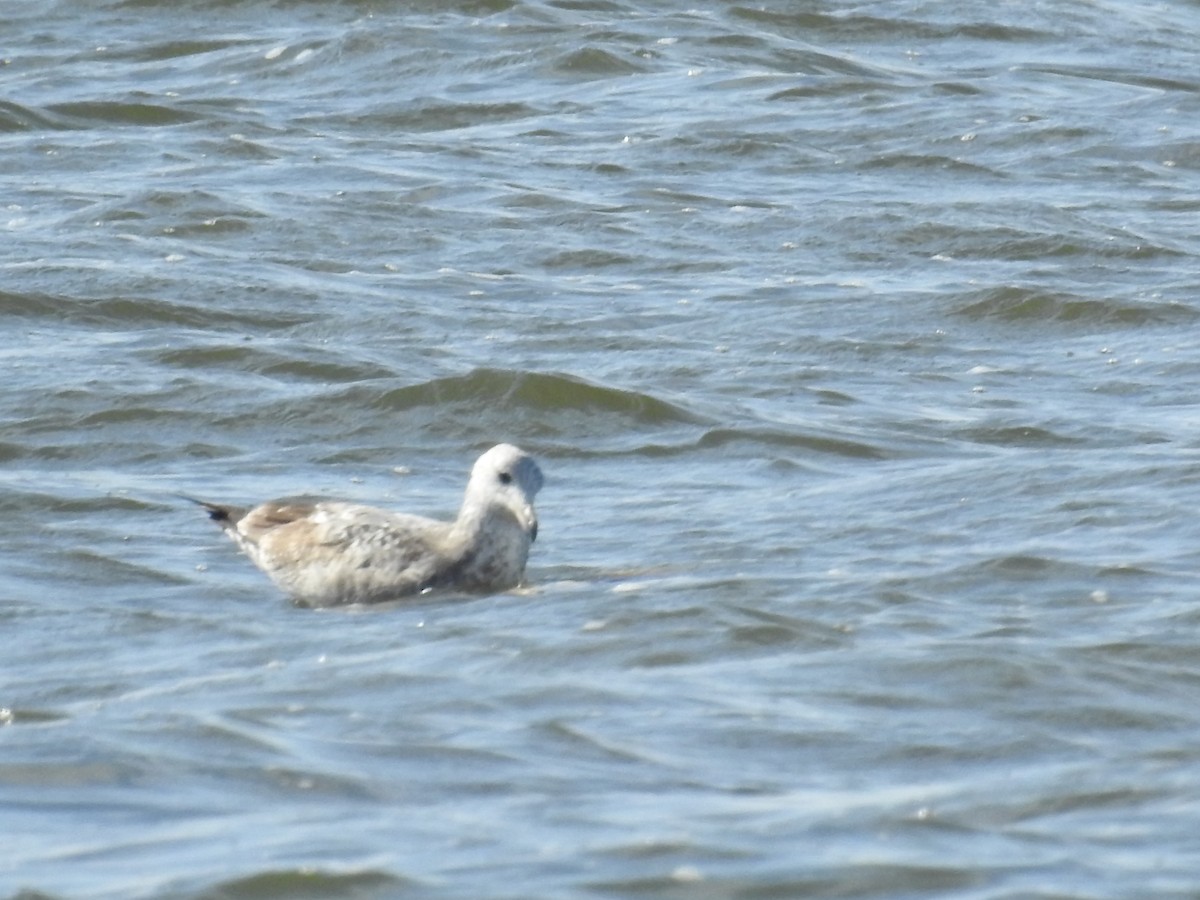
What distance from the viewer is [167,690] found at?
323 inches

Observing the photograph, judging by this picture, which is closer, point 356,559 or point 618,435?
point 356,559

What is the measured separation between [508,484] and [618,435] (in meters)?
2.61

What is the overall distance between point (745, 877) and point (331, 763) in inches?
55.2

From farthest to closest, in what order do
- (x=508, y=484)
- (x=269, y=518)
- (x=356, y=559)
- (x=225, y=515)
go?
(x=225, y=515) → (x=269, y=518) → (x=508, y=484) → (x=356, y=559)

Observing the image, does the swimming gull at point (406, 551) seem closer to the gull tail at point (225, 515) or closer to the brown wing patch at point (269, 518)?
the brown wing patch at point (269, 518)

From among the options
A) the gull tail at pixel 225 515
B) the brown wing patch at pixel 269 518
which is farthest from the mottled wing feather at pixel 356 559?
the gull tail at pixel 225 515

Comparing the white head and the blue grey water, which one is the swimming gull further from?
the blue grey water

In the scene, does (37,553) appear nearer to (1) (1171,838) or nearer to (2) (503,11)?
(1) (1171,838)

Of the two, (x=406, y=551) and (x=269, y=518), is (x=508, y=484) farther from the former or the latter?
(x=269, y=518)

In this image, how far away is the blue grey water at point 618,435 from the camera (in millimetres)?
6941

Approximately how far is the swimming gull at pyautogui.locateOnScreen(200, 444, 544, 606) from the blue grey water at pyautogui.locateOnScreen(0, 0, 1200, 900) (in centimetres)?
16

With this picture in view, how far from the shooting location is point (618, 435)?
12.1 meters

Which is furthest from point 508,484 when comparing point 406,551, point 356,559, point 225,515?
point 225,515

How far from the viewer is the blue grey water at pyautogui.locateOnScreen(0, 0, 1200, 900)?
273 inches
